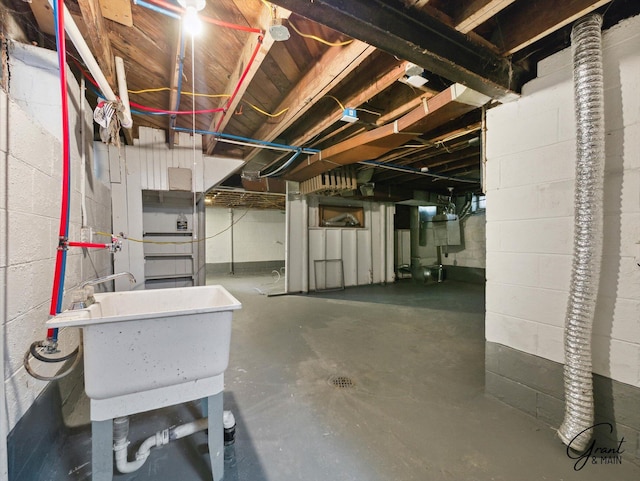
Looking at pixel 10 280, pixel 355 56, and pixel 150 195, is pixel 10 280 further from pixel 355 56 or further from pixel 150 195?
pixel 150 195

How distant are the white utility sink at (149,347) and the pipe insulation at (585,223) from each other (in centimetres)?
161

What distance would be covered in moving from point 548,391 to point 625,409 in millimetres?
295

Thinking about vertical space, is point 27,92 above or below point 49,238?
above

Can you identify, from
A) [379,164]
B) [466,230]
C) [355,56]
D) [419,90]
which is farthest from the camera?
[466,230]

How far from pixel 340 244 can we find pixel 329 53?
4.07 m

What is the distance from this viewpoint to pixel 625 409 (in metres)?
1.24

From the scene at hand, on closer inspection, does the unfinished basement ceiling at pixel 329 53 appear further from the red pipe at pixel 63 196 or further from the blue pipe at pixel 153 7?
the red pipe at pixel 63 196

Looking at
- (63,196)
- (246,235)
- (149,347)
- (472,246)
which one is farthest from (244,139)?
(472,246)

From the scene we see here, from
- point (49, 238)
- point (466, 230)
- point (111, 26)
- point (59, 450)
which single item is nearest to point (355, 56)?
point (111, 26)

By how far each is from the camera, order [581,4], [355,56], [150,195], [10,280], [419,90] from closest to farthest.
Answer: [10,280]
[581,4]
[355,56]
[419,90]
[150,195]

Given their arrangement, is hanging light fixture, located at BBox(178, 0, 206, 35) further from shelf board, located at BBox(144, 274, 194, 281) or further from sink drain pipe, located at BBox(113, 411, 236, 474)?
shelf board, located at BBox(144, 274, 194, 281)

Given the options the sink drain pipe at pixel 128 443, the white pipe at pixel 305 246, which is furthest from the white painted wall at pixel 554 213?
the white pipe at pixel 305 246

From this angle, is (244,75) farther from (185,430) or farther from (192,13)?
(185,430)

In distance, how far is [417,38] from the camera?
3.76ft
